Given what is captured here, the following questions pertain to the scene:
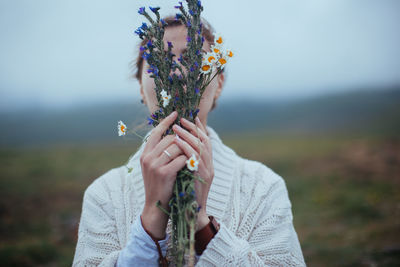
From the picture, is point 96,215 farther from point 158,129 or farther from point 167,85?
point 167,85

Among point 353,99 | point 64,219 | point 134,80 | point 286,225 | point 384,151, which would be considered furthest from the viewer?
point 353,99

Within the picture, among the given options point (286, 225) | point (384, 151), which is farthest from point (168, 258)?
point (384, 151)

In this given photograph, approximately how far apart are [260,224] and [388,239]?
5968mm

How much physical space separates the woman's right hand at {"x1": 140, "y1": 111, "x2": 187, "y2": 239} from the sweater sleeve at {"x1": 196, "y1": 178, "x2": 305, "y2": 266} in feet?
1.30

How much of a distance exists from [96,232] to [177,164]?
3.35 feet

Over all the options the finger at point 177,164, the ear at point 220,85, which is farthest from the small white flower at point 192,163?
the ear at point 220,85

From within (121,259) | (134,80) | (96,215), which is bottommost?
(121,259)

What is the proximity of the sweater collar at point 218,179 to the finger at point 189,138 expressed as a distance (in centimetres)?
53

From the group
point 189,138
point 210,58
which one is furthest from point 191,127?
point 210,58

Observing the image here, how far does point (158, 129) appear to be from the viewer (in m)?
1.80

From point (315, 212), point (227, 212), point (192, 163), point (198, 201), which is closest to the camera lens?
point (192, 163)

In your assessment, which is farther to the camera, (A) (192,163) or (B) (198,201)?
(B) (198,201)

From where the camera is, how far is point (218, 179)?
247 cm

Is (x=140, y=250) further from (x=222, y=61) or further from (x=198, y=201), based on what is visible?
(x=222, y=61)
